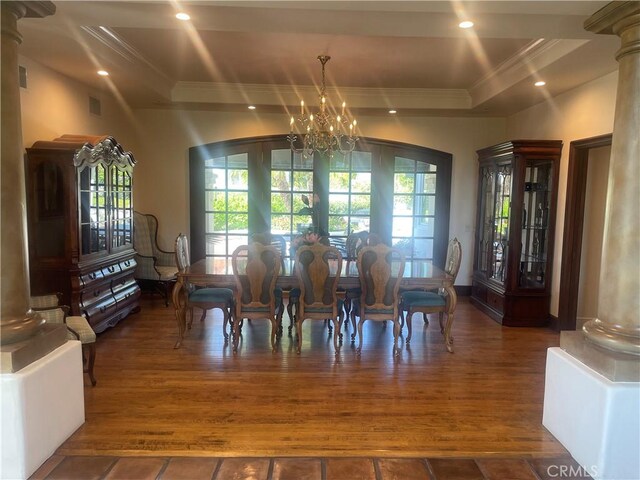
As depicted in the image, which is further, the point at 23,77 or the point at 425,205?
the point at 425,205

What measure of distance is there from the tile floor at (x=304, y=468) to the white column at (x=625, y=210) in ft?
2.64

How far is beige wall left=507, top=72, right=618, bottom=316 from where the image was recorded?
421 cm

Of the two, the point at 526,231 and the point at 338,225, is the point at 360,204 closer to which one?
the point at 338,225

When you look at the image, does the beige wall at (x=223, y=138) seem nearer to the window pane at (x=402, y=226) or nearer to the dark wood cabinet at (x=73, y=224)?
the window pane at (x=402, y=226)

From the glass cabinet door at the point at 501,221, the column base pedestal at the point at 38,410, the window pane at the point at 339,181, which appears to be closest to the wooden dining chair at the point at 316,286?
the column base pedestal at the point at 38,410

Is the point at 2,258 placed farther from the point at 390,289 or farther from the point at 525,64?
the point at 525,64

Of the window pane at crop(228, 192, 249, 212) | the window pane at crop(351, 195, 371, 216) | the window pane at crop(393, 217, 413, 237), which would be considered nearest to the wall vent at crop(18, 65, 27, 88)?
the window pane at crop(228, 192, 249, 212)

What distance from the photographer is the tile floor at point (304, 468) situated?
7.57 ft

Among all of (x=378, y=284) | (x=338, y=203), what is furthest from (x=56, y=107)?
(x=338, y=203)

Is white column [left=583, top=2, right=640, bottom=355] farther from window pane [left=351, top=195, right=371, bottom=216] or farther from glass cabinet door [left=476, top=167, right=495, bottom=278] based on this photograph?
window pane [left=351, top=195, right=371, bottom=216]

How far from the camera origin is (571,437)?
8.32ft

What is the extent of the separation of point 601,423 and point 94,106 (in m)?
5.73

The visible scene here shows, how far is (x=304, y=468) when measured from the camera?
2371 mm

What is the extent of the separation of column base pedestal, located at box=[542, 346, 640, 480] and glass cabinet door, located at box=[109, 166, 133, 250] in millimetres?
4533
